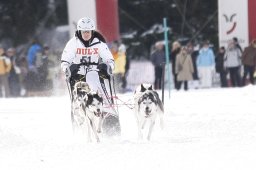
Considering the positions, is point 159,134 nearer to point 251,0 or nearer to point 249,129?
point 249,129

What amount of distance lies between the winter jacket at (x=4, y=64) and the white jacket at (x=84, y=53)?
810cm

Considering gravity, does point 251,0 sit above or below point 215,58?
above

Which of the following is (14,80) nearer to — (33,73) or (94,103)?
(33,73)

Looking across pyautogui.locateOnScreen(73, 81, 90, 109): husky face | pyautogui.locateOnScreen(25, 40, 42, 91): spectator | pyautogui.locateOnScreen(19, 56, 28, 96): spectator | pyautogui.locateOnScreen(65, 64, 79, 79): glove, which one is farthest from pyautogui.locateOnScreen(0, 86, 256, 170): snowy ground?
pyautogui.locateOnScreen(19, 56, 28, 96): spectator

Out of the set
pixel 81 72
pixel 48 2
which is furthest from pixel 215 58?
pixel 48 2

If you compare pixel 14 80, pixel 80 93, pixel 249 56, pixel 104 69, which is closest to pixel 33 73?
pixel 14 80

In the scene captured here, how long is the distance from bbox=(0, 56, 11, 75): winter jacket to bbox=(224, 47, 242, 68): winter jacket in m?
5.10

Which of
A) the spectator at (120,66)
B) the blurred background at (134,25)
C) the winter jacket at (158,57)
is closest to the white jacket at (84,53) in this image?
the spectator at (120,66)

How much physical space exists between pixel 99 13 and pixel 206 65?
326 centimetres

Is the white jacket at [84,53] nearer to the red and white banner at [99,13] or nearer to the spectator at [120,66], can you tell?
the spectator at [120,66]

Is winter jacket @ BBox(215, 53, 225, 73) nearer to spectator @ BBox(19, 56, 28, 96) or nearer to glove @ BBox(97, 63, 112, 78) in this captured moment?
spectator @ BBox(19, 56, 28, 96)

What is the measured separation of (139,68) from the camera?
83.6 ft

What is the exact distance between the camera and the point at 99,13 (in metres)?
18.1

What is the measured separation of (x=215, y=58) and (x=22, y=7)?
39.6 feet
